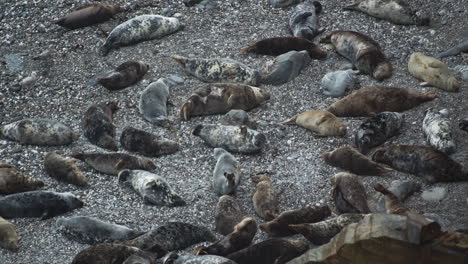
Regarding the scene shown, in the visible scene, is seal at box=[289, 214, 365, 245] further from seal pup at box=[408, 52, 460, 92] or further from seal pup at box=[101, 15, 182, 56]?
seal pup at box=[101, 15, 182, 56]

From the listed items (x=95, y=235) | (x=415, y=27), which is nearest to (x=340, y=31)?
(x=415, y=27)

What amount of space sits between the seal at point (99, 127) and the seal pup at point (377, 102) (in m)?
2.29

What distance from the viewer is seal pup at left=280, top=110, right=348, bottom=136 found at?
825 cm

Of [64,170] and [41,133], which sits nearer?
[64,170]

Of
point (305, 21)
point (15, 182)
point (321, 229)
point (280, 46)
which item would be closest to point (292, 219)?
point (321, 229)

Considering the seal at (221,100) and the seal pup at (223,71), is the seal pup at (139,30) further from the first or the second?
the seal at (221,100)

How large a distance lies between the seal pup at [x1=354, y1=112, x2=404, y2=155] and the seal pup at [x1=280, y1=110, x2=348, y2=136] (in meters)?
0.19

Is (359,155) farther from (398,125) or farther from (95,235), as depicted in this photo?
(95,235)

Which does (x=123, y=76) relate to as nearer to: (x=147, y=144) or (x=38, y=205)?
(x=147, y=144)

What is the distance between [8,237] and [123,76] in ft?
10.1

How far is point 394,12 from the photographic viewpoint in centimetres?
1034

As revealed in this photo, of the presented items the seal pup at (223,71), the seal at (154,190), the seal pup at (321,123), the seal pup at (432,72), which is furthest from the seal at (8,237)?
the seal pup at (432,72)

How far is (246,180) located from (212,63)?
2170 millimetres

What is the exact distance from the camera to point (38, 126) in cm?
850
